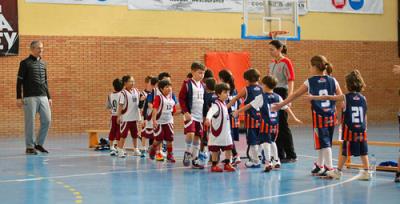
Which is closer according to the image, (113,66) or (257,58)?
(113,66)

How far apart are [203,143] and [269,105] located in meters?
1.64

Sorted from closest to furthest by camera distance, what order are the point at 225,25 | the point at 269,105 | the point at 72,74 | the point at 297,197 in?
the point at 297,197 → the point at 269,105 → the point at 72,74 → the point at 225,25

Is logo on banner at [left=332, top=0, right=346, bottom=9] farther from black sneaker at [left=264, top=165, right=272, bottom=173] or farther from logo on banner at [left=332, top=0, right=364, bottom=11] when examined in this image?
black sneaker at [left=264, top=165, right=272, bottom=173]

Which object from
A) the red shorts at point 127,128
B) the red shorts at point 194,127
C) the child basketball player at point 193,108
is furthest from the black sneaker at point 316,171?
the red shorts at point 127,128

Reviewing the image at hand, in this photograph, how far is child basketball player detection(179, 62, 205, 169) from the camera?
10539mm

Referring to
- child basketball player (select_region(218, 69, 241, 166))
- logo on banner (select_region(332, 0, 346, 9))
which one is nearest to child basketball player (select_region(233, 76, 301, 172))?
child basketball player (select_region(218, 69, 241, 166))

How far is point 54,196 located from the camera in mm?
7727

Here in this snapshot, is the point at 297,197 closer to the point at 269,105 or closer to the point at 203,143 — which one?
the point at 269,105

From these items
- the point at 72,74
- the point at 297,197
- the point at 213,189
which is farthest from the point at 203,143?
the point at 72,74

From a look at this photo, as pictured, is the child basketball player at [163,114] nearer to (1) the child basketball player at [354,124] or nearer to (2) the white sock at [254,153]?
(2) the white sock at [254,153]

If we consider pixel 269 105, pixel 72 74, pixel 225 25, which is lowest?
pixel 269 105

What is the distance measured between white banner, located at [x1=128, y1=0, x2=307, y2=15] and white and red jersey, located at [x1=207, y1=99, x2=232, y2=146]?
37.6 feet

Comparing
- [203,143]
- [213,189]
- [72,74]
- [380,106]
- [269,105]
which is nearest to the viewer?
[213,189]

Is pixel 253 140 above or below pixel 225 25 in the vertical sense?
below
